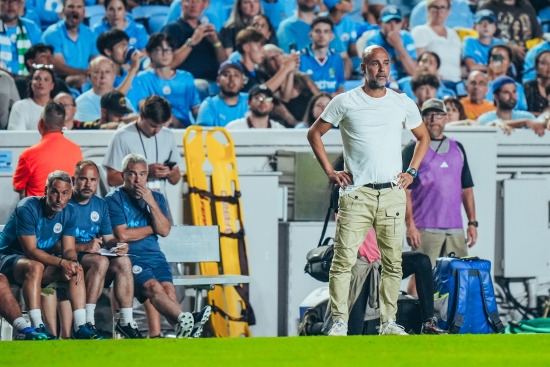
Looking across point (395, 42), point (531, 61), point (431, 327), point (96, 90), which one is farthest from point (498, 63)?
point (431, 327)

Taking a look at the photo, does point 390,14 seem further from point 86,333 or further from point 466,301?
point 86,333

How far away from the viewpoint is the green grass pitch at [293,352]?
5.95 m

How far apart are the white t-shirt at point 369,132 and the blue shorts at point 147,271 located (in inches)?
76.4

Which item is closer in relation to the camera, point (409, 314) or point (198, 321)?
point (198, 321)

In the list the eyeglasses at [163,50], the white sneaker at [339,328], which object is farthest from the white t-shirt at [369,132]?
the eyeglasses at [163,50]

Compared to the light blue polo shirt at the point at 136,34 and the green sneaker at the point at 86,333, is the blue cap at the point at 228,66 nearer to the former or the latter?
the light blue polo shirt at the point at 136,34

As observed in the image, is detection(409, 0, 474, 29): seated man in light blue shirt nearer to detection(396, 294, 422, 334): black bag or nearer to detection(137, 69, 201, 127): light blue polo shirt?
detection(137, 69, 201, 127): light blue polo shirt

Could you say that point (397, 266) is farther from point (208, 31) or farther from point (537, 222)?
point (208, 31)

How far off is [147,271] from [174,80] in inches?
133

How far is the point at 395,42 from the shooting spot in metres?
12.9

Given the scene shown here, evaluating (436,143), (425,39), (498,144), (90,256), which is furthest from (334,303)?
(425,39)

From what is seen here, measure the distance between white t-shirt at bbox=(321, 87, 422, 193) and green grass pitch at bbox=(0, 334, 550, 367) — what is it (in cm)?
115

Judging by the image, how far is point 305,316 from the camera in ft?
28.6

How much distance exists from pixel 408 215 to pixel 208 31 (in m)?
3.77
